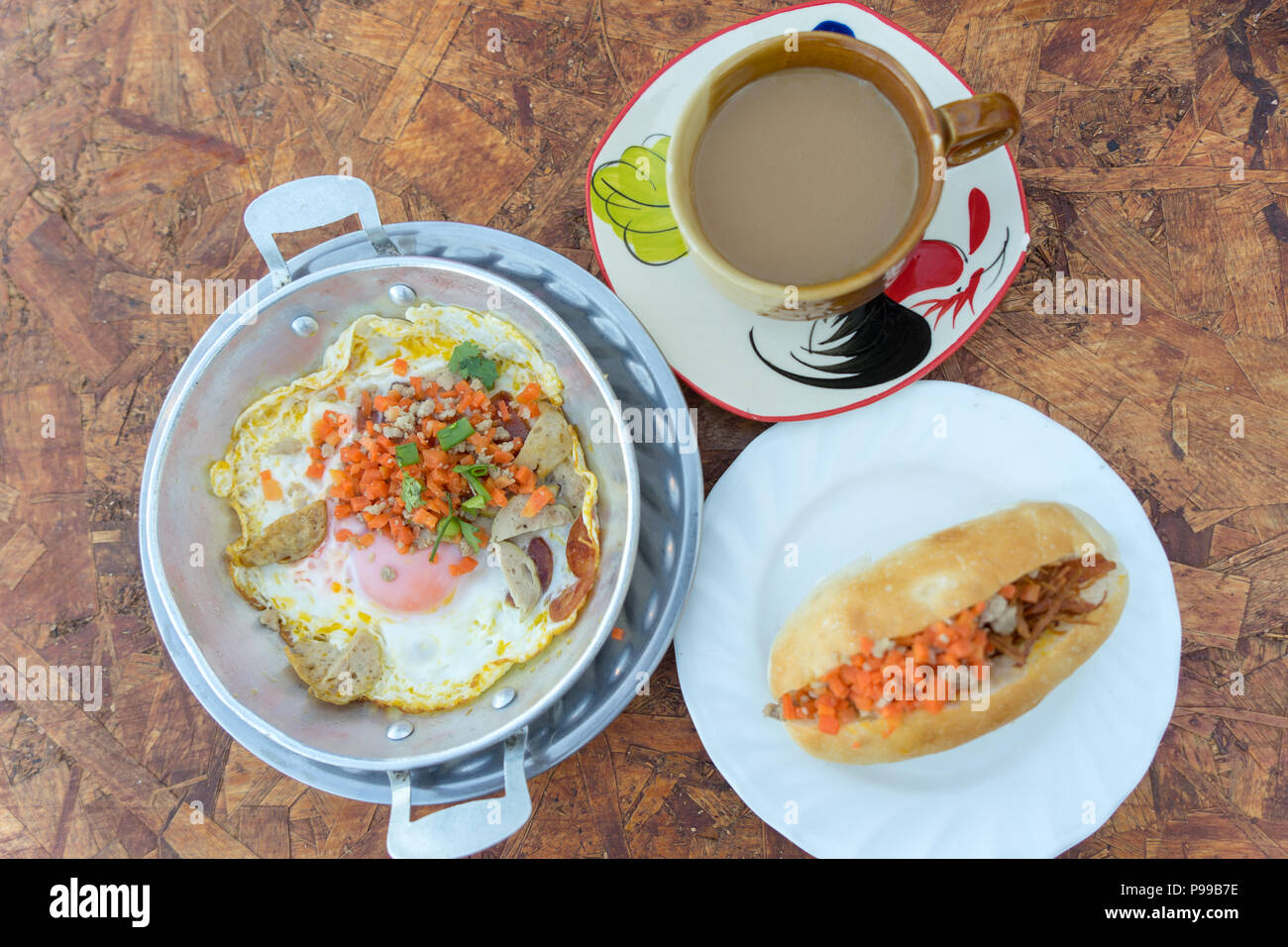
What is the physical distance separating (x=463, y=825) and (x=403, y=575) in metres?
0.58

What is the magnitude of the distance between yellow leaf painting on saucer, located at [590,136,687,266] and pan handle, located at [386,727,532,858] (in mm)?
1131

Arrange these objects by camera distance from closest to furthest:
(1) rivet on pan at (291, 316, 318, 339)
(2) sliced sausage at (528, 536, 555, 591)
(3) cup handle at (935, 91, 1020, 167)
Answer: (3) cup handle at (935, 91, 1020, 167), (1) rivet on pan at (291, 316, 318, 339), (2) sliced sausage at (528, 536, 555, 591)

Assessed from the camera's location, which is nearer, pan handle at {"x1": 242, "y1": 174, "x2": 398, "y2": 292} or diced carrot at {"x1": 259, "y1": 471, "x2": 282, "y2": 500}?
pan handle at {"x1": 242, "y1": 174, "x2": 398, "y2": 292}

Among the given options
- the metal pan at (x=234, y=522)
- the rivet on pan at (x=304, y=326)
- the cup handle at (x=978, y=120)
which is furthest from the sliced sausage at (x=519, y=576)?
the cup handle at (x=978, y=120)

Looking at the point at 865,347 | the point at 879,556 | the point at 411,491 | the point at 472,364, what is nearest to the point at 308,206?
the point at 472,364

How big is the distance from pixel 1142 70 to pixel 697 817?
210 cm

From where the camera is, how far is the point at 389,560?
1795 mm

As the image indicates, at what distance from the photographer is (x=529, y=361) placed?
175cm

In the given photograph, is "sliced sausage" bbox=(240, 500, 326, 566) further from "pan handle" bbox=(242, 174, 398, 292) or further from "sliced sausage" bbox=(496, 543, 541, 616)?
"pan handle" bbox=(242, 174, 398, 292)

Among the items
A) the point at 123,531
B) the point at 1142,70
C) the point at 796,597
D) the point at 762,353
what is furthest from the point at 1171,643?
the point at 123,531

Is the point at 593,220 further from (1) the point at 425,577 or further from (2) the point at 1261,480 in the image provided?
(2) the point at 1261,480

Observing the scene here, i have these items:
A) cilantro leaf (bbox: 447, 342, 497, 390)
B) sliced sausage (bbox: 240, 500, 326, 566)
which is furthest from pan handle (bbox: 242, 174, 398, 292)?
sliced sausage (bbox: 240, 500, 326, 566)

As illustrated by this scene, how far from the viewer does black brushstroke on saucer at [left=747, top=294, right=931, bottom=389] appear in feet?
5.34

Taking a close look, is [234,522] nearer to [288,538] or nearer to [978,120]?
[288,538]
